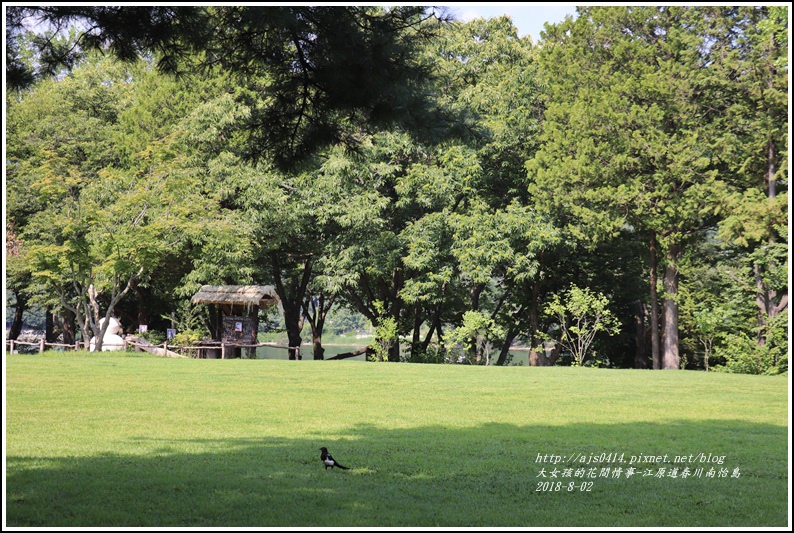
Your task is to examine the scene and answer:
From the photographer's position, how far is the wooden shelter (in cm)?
2608

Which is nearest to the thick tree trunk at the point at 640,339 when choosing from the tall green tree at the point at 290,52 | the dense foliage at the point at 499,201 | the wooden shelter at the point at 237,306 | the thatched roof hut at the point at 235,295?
the dense foliage at the point at 499,201

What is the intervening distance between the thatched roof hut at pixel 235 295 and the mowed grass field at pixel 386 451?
342 inches

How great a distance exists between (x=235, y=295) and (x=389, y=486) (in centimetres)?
1923

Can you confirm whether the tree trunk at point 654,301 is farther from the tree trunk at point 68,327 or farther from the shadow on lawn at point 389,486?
the tree trunk at point 68,327

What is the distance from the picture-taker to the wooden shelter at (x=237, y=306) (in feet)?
85.6

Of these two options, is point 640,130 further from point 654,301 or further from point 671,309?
point 654,301

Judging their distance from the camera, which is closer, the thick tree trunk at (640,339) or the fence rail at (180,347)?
the fence rail at (180,347)

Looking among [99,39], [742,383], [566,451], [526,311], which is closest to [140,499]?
[99,39]

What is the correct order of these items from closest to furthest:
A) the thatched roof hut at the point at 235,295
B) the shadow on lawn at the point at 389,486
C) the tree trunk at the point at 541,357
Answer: the shadow on lawn at the point at 389,486
the thatched roof hut at the point at 235,295
the tree trunk at the point at 541,357

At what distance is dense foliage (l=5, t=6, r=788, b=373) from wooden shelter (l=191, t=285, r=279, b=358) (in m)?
0.96

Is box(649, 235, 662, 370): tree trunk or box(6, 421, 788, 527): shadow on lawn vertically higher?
box(649, 235, 662, 370): tree trunk

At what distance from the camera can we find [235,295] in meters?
26.1

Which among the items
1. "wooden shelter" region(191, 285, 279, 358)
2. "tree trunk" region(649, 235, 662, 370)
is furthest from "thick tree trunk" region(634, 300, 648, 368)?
"wooden shelter" region(191, 285, 279, 358)

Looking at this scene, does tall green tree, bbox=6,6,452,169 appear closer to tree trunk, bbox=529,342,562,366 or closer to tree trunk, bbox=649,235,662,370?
tree trunk, bbox=649,235,662,370
